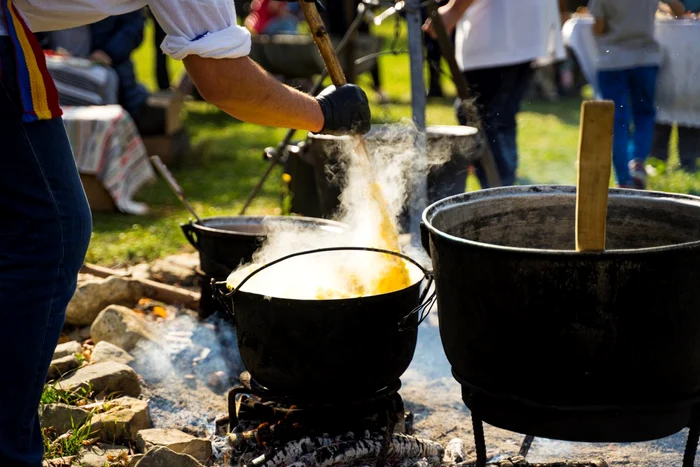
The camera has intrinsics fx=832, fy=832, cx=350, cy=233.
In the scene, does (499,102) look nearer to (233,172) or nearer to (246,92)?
(233,172)

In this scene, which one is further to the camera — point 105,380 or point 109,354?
point 109,354

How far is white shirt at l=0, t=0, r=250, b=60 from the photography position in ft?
7.38

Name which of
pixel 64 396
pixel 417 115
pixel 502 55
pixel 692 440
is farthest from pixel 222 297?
pixel 502 55

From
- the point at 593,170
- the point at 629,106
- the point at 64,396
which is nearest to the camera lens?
the point at 593,170

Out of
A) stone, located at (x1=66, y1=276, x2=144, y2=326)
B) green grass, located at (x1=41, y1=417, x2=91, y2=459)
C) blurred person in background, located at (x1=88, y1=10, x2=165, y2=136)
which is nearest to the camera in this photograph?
green grass, located at (x1=41, y1=417, x2=91, y2=459)

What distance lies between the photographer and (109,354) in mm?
3709

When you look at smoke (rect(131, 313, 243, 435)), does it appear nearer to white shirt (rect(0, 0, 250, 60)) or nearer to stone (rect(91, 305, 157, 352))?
stone (rect(91, 305, 157, 352))

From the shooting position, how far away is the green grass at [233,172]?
6.20 m

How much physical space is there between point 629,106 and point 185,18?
5.81 meters

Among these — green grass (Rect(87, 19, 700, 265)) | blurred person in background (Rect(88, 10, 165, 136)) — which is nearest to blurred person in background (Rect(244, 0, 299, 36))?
green grass (Rect(87, 19, 700, 265))

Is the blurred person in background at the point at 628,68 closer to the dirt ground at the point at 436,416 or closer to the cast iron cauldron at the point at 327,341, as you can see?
the dirt ground at the point at 436,416

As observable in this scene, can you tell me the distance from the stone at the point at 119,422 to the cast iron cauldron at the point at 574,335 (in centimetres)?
133

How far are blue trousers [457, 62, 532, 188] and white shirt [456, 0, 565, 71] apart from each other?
0.42ft

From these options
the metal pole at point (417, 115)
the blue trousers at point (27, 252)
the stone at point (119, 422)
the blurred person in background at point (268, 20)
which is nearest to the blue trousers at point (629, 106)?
the metal pole at point (417, 115)
